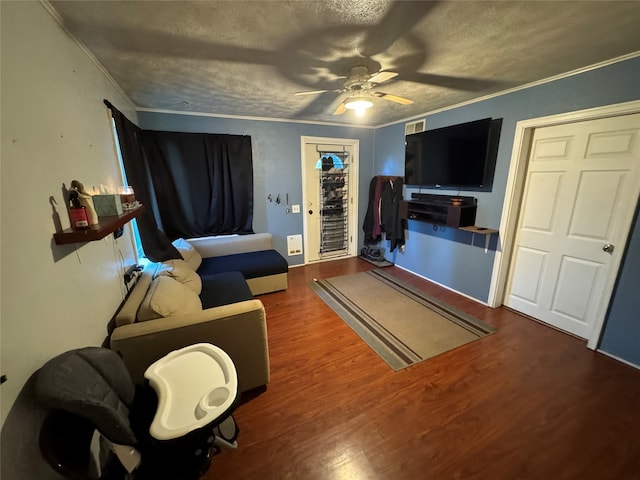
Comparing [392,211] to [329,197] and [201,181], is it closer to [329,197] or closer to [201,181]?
[329,197]

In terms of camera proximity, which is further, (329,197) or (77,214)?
(329,197)

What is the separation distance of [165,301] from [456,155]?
341 cm

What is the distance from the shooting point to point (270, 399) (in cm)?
183

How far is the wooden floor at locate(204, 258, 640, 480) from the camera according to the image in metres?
1.39

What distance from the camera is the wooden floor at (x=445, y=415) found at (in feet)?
4.57

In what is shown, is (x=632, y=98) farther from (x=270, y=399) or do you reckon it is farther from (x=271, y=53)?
(x=270, y=399)

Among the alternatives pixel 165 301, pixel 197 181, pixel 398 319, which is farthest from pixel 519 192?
pixel 197 181

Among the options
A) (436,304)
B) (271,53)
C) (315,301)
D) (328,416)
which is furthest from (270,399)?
(271,53)

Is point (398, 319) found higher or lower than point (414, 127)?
lower

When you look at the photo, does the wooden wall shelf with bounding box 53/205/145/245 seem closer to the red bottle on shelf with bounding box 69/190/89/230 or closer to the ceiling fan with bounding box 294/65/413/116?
the red bottle on shelf with bounding box 69/190/89/230

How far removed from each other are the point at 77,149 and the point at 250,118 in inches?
100.0

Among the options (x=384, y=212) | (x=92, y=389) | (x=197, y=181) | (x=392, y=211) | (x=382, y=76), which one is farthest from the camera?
(x=384, y=212)

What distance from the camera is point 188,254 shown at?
3.03 metres

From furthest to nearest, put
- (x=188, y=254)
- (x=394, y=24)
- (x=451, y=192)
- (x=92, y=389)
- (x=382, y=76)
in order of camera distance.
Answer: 1. (x=451, y=192)
2. (x=188, y=254)
3. (x=382, y=76)
4. (x=394, y=24)
5. (x=92, y=389)
